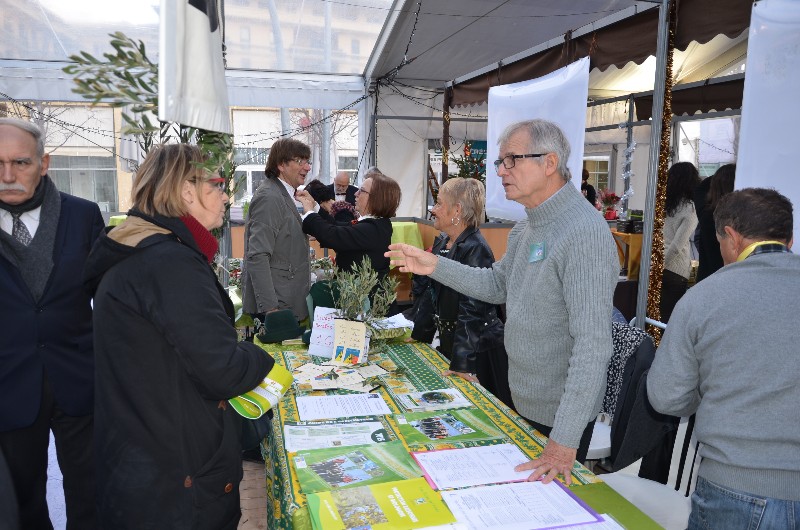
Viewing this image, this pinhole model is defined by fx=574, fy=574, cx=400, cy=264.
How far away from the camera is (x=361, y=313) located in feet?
7.26

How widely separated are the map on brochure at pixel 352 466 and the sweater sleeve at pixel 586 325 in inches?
14.6

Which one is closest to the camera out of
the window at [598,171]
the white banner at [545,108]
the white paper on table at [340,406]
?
the white paper on table at [340,406]

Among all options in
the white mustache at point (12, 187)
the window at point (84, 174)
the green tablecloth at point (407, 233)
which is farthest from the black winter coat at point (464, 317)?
the window at point (84, 174)

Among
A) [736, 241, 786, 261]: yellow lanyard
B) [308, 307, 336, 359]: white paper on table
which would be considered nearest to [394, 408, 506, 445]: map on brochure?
[308, 307, 336, 359]: white paper on table

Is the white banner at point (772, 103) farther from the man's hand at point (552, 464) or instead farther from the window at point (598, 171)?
the window at point (598, 171)

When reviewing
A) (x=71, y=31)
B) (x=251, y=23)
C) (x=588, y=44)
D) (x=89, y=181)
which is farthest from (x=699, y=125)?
(x=89, y=181)

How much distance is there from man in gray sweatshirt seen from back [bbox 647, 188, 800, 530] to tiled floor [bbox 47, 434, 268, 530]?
5.65ft

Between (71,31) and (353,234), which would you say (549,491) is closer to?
(353,234)

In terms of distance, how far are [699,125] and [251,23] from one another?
19.5ft

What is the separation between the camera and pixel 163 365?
3.90 feet

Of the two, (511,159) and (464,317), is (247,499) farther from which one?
(511,159)

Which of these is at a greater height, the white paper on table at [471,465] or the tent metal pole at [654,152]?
the tent metal pole at [654,152]

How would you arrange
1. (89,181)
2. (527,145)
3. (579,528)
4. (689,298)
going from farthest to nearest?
(89,181), (527,145), (689,298), (579,528)

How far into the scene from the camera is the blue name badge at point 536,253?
1541mm
